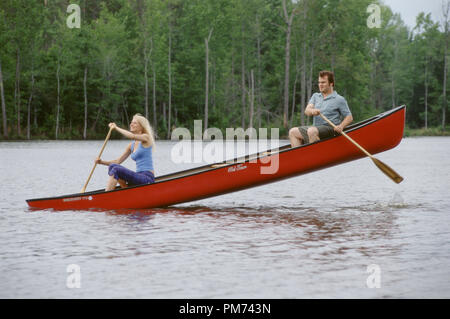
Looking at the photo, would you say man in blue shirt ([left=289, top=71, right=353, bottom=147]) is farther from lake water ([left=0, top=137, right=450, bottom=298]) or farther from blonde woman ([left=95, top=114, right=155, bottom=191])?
blonde woman ([left=95, top=114, right=155, bottom=191])

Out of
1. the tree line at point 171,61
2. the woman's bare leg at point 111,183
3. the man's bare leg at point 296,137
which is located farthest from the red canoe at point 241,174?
the tree line at point 171,61

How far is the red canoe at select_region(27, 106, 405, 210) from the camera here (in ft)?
31.5

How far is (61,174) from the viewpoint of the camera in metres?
16.8

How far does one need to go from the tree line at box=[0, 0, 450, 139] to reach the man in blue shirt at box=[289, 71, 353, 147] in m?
35.3

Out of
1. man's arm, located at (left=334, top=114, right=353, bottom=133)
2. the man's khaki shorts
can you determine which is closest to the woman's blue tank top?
the man's khaki shorts

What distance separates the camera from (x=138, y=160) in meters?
9.77

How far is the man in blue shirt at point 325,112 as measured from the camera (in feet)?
32.2

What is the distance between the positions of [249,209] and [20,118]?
38.7m

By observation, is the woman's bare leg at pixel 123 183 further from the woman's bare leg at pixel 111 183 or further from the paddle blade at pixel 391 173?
the paddle blade at pixel 391 173

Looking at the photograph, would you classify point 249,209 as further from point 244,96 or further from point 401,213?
point 244,96

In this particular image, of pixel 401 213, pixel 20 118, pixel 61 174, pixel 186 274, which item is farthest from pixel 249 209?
pixel 20 118

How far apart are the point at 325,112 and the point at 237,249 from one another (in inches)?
154

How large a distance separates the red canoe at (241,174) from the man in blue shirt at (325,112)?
0.27 meters

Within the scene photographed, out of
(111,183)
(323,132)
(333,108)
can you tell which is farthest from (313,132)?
(111,183)
